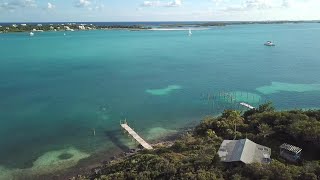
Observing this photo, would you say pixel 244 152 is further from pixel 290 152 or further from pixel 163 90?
pixel 163 90

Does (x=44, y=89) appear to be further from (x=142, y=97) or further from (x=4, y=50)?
(x=4, y=50)

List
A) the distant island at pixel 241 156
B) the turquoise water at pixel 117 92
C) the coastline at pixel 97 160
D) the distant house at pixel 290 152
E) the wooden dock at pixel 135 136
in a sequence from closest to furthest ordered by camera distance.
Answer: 1. the distant island at pixel 241 156
2. the distant house at pixel 290 152
3. the coastline at pixel 97 160
4. the wooden dock at pixel 135 136
5. the turquoise water at pixel 117 92

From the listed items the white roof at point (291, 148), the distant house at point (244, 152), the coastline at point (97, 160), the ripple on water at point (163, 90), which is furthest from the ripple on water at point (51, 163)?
the ripple on water at point (163, 90)

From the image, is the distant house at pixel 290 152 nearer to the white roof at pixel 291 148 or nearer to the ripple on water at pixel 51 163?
the white roof at pixel 291 148

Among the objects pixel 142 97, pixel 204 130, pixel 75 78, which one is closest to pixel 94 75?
Answer: pixel 75 78

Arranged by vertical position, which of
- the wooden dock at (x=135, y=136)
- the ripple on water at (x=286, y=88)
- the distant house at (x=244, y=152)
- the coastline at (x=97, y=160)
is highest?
the distant house at (x=244, y=152)
